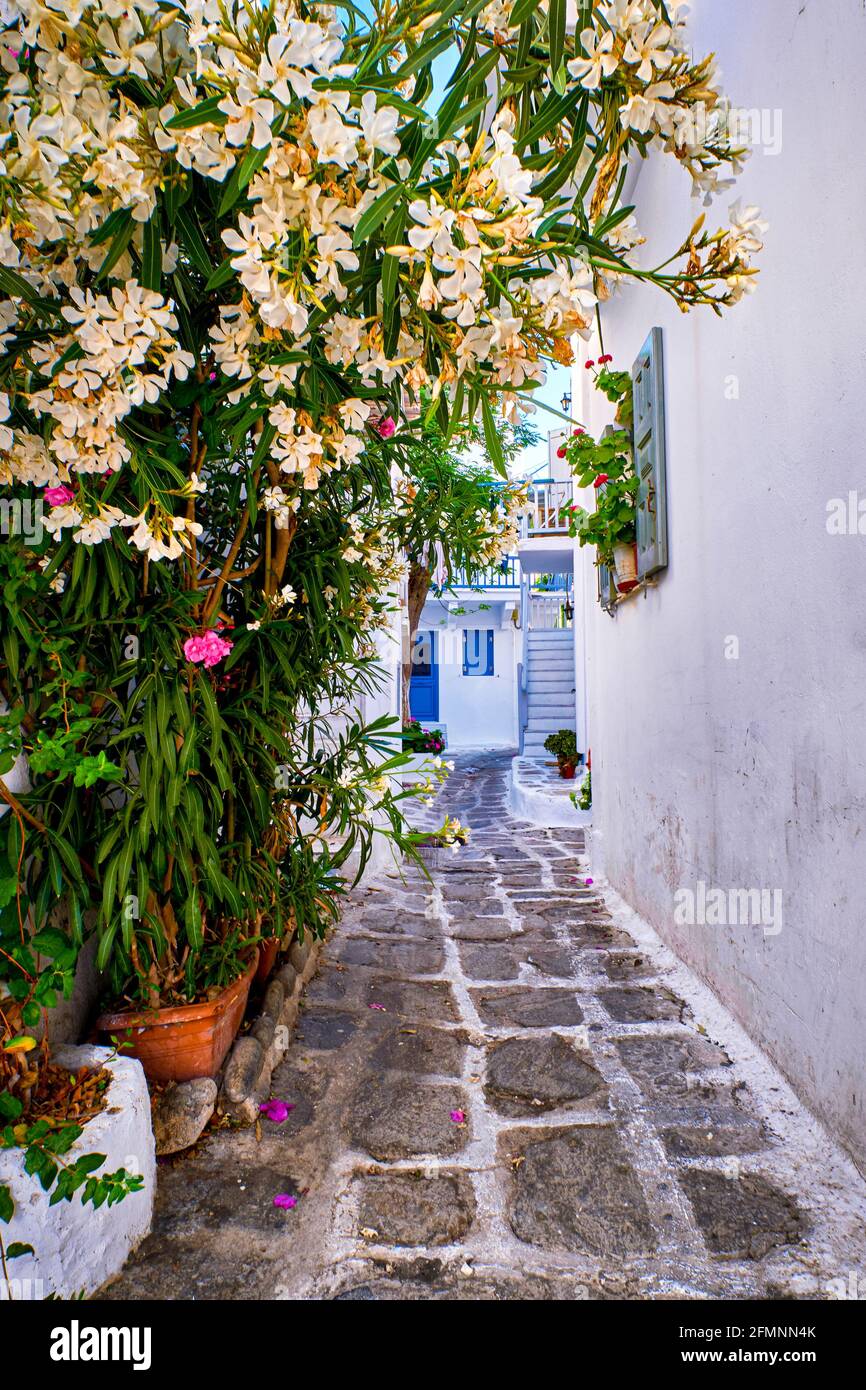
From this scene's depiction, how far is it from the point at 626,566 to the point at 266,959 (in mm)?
2436

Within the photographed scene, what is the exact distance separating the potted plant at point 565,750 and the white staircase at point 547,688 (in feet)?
4.56

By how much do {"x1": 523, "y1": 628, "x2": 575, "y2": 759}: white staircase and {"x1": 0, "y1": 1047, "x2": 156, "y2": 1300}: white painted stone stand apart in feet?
29.6

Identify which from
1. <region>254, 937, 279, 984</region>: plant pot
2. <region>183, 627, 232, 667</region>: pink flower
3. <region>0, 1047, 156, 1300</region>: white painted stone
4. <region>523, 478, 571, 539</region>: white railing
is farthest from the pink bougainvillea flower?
<region>523, 478, 571, 539</region>: white railing

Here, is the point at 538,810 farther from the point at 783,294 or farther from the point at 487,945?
the point at 783,294

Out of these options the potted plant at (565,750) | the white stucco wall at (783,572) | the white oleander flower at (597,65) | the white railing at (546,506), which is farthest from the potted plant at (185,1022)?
the white railing at (546,506)

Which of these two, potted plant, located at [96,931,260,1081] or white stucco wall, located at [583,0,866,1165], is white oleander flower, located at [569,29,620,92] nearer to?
white stucco wall, located at [583,0,866,1165]

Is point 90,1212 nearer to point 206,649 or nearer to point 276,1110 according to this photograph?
point 276,1110

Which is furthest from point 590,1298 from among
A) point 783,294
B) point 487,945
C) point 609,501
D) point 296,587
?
point 609,501

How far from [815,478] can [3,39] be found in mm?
1699

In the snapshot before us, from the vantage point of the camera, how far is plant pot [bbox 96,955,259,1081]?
1.74 metres

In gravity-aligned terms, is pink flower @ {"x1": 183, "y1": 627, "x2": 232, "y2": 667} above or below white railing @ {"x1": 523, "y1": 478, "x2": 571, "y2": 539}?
below

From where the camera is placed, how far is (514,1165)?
5.54ft
